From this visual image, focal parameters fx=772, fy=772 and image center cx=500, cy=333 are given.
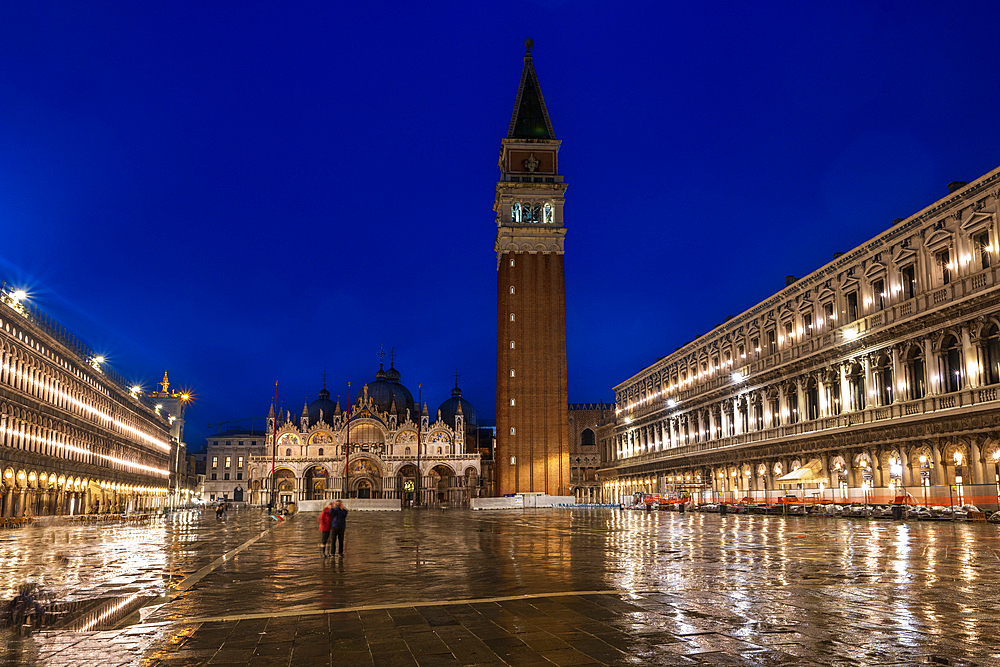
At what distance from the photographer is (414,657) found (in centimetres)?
690

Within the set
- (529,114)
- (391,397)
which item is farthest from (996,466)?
(391,397)

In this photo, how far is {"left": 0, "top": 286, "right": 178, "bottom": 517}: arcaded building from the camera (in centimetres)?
4569

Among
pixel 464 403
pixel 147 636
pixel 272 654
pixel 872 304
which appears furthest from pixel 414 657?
pixel 464 403

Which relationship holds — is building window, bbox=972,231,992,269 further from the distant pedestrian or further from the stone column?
the distant pedestrian

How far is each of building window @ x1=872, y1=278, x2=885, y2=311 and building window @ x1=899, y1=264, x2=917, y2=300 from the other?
5.50 ft

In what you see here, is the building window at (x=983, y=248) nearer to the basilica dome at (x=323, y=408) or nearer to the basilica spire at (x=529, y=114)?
the basilica spire at (x=529, y=114)

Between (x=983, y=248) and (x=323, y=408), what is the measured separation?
104 meters

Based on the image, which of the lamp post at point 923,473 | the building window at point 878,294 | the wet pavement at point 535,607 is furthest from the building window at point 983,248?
the wet pavement at point 535,607

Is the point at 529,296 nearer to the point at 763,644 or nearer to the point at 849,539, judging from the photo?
the point at 849,539

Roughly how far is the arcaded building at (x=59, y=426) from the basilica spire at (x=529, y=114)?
4964cm

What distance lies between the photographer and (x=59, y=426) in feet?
185

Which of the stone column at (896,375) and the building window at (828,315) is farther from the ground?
the building window at (828,315)

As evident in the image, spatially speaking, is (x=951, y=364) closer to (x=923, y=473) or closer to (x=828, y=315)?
(x=923, y=473)

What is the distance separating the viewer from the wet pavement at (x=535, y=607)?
6961mm
